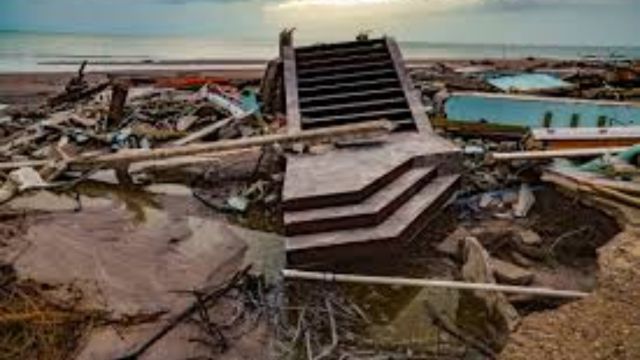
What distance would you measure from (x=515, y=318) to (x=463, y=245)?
189 cm

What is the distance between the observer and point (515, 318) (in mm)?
7191

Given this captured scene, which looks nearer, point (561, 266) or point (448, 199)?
point (561, 266)

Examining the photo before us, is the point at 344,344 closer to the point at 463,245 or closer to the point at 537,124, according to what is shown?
the point at 463,245

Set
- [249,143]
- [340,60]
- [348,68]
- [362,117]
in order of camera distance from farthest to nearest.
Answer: [340,60], [348,68], [362,117], [249,143]

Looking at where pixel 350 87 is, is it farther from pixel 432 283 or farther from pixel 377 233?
pixel 432 283

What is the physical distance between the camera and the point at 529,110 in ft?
48.9

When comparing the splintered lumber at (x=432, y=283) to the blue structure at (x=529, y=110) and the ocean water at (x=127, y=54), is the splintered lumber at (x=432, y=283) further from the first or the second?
the ocean water at (x=127, y=54)

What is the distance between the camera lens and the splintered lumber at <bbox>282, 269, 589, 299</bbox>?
7164 mm

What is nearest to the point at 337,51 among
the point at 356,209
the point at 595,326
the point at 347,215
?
the point at 356,209

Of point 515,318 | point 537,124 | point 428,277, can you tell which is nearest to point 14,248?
point 428,277

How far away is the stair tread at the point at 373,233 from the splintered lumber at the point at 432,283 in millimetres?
420

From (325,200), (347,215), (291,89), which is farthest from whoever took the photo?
(291,89)

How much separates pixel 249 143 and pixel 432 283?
5358 mm

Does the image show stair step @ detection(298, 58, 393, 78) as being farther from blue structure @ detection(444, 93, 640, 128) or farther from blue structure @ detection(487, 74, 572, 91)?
blue structure @ detection(487, 74, 572, 91)
